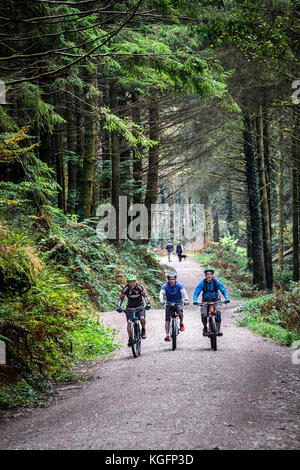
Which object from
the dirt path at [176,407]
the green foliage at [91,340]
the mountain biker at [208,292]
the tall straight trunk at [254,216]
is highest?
the tall straight trunk at [254,216]

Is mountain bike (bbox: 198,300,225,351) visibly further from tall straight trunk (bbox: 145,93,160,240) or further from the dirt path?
tall straight trunk (bbox: 145,93,160,240)

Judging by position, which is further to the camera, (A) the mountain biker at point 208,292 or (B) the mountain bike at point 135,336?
(A) the mountain biker at point 208,292

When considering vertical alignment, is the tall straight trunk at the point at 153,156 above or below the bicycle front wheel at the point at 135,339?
above

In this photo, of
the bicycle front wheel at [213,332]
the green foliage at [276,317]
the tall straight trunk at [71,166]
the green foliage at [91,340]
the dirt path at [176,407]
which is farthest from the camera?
the tall straight trunk at [71,166]

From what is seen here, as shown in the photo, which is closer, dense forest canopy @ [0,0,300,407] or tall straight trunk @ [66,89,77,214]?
dense forest canopy @ [0,0,300,407]

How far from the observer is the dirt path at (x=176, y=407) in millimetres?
4477

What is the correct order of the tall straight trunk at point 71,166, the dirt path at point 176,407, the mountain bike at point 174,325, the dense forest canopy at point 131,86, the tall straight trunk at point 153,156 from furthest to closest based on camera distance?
the tall straight trunk at point 153,156 < the tall straight trunk at point 71,166 < the mountain bike at point 174,325 < the dense forest canopy at point 131,86 < the dirt path at point 176,407

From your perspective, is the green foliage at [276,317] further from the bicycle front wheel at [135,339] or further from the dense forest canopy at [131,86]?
the dense forest canopy at [131,86]

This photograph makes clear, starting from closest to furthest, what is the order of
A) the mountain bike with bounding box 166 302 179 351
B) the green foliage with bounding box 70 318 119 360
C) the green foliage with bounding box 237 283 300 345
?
the green foliage with bounding box 70 318 119 360
the mountain bike with bounding box 166 302 179 351
the green foliage with bounding box 237 283 300 345

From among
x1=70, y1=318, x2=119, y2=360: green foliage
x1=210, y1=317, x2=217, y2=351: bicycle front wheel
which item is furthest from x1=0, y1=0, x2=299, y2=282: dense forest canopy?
x1=210, y1=317, x2=217, y2=351: bicycle front wheel

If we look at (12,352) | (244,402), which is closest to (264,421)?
(244,402)

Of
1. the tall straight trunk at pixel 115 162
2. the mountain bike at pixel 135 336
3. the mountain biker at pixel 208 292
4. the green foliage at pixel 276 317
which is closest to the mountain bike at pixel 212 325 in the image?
the mountain biker at pixel 208 292

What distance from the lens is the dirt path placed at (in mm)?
4477
